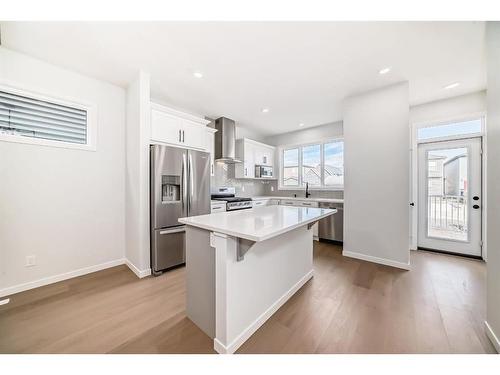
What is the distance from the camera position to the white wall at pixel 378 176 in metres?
2.72

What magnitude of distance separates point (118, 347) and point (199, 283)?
2.24ft

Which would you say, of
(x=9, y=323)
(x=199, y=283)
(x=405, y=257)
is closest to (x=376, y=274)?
(x=405, y=257)

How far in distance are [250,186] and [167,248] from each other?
3.19 meters

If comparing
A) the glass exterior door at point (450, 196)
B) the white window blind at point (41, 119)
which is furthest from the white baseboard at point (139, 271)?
the glass exterior door at point (450, 196)

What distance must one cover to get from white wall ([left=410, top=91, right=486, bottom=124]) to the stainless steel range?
360cm

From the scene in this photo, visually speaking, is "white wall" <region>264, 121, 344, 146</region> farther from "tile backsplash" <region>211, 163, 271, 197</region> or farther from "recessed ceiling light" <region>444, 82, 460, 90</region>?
"recessed ceiling light" <region>444, 82, 460, 90</region>

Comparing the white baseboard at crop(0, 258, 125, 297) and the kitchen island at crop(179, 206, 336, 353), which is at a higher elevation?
the kitchen island at crop(179, 206, 336, 353)

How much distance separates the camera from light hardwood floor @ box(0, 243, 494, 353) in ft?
4.52

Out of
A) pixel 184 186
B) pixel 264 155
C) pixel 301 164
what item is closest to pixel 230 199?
pixel 184 186

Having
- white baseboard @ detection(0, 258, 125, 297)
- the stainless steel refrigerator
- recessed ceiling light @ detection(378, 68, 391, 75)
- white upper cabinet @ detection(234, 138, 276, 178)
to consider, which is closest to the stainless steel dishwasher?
white upper cabinet @ detection(234, 138, 276, 178)

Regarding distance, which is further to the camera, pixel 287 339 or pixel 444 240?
pixel 444 240

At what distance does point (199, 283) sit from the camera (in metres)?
1.55
